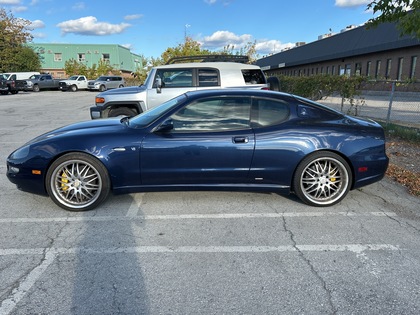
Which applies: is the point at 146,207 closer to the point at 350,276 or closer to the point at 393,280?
the point at 350,276

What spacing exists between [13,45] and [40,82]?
1370 cm

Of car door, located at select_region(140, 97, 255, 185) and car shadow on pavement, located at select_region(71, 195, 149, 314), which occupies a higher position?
car door, located at select_region(140, 97, 255, 185)

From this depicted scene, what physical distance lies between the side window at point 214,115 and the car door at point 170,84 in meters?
3.65

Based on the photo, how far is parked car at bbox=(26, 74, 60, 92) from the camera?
34237 millimetres

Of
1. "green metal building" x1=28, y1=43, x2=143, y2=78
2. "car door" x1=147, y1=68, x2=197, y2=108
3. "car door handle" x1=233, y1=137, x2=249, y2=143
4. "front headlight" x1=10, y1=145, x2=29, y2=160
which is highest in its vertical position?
"green metal building" x1=28, y1=43, x2=143, y2=78

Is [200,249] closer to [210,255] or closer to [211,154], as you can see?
[210,255]

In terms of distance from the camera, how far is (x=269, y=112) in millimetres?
4059

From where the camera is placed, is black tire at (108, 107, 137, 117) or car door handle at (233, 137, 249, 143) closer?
car door handle at (233, 137, 249, 143)

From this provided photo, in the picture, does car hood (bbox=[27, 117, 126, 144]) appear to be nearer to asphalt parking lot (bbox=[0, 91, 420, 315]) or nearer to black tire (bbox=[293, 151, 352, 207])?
asphalt parking lot (bbox=[0, 91, 420, 315])

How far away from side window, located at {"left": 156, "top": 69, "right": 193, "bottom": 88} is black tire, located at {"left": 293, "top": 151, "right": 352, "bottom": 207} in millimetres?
4452

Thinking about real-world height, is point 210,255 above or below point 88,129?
below

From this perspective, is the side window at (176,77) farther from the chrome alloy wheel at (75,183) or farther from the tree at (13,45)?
the tree at (13,45)

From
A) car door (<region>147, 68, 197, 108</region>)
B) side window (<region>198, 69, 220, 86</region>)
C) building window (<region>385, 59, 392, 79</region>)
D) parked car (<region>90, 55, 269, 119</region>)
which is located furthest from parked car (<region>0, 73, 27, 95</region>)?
building window (<region>385, 59, 392, 79</region>)

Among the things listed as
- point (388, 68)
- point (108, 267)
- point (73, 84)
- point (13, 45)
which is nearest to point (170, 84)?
point (108, 267)
